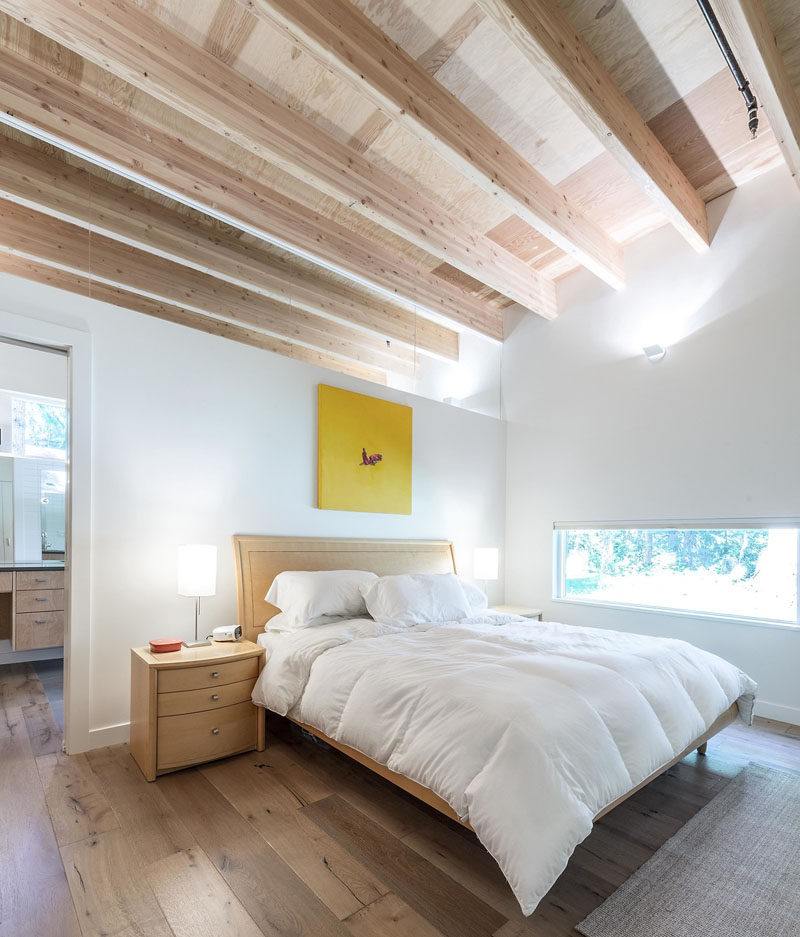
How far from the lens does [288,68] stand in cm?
263

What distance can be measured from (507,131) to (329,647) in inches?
121

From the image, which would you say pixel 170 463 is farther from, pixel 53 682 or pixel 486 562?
pixel 486 562

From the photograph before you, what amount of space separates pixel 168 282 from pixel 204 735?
343 centimetres

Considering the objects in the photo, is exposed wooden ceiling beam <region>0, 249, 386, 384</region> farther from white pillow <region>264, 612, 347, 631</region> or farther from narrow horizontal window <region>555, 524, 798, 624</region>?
narrow horizontal window <region>555, 524, 798, 624</region>

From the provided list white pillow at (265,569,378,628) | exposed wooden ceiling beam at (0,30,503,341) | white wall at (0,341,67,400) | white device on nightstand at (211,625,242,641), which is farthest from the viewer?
white wall at (0,341,67,400)

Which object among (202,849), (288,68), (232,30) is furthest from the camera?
(288,68)

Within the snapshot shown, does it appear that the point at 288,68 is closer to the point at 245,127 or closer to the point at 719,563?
the point at 245,127

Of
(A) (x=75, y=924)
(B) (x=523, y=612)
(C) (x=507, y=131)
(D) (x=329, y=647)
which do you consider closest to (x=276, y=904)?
(A) (x=75, y=924)

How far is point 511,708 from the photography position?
1.79m

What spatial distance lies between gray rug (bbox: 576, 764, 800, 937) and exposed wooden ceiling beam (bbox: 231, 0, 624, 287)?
3.28 m

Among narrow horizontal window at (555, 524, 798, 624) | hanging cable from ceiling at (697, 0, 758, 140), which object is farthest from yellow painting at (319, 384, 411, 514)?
hanging cable from ceiling at (697, 0, 758, 140)

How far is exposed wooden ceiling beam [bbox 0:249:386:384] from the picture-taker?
160 inches

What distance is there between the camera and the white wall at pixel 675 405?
11.6 ft

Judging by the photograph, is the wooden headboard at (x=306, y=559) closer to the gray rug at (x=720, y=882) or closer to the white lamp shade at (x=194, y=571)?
the white lamp shade at (x=194, y=571)
